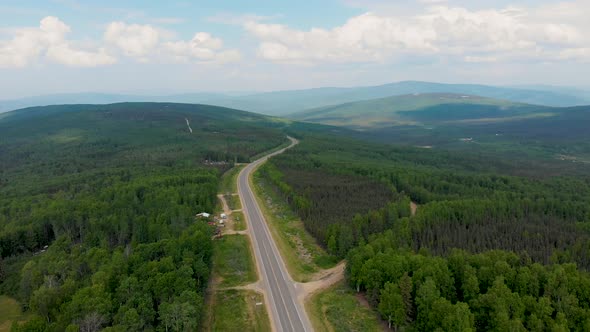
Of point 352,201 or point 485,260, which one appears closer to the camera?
point 485,260

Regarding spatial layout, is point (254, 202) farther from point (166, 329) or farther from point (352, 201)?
point (166, 329)

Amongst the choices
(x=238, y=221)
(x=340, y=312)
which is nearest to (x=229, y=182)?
(x=238, y=221)

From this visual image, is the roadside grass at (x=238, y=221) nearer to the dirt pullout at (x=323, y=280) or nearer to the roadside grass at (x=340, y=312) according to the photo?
the dirt pullout at (x=323, y=280)

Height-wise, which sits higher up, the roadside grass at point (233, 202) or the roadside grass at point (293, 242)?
the roadside grass at point (233, 202)

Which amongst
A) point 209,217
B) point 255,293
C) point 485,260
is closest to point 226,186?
point 209,217

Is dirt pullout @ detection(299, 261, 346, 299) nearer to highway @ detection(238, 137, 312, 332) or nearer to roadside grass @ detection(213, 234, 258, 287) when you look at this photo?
highway @ detection(238, 137, 312, 332)

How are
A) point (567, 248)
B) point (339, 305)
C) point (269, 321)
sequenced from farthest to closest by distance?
point (567, 248), point (339, 305), point (269, 321)

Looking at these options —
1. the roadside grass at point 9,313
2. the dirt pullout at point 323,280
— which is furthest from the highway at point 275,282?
the roadside grass at point 9,313
